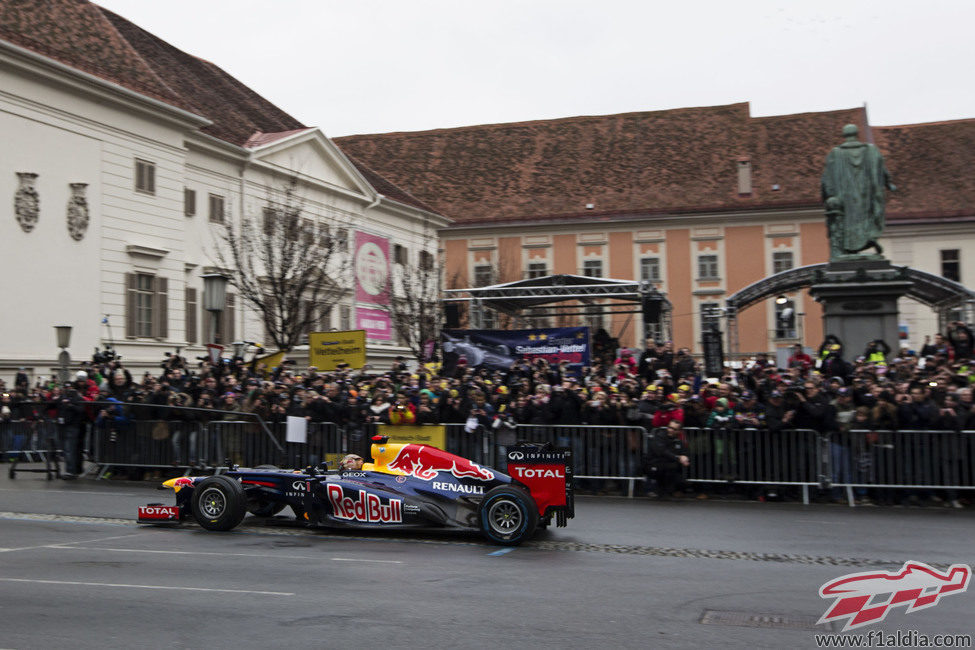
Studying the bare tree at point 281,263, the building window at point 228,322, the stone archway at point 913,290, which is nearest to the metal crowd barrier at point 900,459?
the stone archway at point 913,290

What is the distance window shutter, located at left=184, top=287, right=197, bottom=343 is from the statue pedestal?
21.8 metres

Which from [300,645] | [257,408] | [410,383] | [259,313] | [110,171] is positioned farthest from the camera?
[259,313]

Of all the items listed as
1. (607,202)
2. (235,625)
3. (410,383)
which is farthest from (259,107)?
(235,625)

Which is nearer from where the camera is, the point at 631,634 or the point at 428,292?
the point at 631,634

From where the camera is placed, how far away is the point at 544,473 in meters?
13.2

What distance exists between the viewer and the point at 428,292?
50438 millimetres

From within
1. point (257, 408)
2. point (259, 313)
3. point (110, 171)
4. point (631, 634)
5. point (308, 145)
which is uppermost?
point (308, 145)

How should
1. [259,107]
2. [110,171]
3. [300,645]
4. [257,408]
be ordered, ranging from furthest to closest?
[259,107] < [110,171] < [257,408] < [300,645]

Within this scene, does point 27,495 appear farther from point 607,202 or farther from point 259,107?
point 607,202

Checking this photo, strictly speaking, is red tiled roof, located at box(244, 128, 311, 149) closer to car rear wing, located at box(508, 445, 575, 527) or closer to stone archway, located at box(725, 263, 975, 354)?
stone archway, located at box(725, 263, 975, 354)

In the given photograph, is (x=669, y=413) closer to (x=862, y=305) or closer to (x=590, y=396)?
(x=590, y=396)

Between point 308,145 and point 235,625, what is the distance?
39.6 metres

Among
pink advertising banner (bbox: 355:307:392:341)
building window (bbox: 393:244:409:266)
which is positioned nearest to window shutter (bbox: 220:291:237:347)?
pink advertising banner (bbox: 355:307:392:341)

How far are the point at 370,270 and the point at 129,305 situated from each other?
52.3ft
